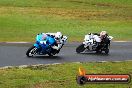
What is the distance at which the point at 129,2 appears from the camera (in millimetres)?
54594

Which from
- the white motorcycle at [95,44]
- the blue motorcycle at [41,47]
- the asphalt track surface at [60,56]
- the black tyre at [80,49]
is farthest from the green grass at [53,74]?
the black tyre at [80,49]

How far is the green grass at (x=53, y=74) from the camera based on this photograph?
47.5ft

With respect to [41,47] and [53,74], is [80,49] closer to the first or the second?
[41,47]

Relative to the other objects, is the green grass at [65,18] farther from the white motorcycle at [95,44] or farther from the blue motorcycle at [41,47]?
the blue motorcycle at [41,47]

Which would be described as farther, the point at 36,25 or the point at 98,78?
the point at 36,25

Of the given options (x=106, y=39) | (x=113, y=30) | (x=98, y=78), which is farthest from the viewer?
(x=113, y=30)

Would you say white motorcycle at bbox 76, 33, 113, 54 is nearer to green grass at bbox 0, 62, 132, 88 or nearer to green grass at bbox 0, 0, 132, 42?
green grass at bbox 0, 62, 132, 88

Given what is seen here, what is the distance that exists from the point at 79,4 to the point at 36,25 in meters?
16.2

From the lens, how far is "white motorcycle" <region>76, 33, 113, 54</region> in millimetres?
22406

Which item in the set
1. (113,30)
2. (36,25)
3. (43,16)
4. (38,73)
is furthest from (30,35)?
(38,73)

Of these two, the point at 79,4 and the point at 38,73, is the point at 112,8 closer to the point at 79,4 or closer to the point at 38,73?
the point at 79,4

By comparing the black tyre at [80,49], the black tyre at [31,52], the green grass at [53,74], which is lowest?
the black tyre at [80,49]

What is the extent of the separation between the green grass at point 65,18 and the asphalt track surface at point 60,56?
386 centimetres

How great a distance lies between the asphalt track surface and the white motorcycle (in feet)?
0.96
